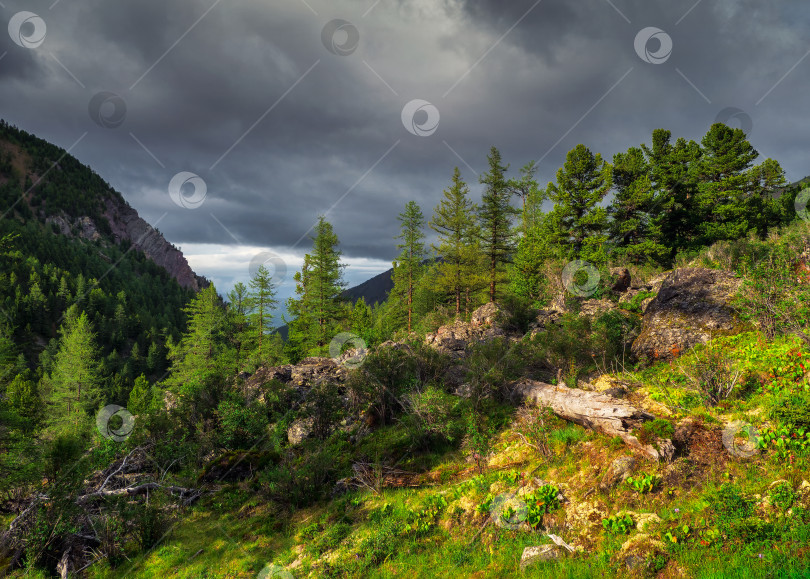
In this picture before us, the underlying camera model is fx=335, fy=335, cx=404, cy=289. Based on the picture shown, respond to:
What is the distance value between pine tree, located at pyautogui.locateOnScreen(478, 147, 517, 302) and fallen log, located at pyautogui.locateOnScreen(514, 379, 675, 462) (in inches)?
872

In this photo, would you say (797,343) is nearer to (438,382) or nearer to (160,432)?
(438,382)

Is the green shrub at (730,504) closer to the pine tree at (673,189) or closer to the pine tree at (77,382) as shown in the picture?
the pine tree at (673,189)

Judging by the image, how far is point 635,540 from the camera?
4.09 meters

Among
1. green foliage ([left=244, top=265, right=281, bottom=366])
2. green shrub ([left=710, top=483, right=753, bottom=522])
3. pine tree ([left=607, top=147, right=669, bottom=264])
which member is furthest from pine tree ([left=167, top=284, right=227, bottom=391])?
pine tree ([left=607, top=147, right=669, bottom=264])

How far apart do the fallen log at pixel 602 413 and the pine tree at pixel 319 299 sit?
23377mm

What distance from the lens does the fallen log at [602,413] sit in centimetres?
544

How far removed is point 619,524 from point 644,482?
2.79 feet

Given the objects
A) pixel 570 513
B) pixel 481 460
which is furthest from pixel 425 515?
pixel 570 513

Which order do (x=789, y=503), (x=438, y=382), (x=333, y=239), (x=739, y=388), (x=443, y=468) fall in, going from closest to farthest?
(x=789, y=503) → (x=739, y=388) → (x=443, y=468) → (x=438, y=382) → (x=333, y=239)

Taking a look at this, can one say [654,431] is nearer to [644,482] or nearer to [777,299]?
[644,482]

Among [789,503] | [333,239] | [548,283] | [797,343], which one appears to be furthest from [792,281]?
[333,239]

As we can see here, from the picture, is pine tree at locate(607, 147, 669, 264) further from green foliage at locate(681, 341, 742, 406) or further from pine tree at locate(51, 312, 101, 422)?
pine tree at locate(51, 312, 101, 422)

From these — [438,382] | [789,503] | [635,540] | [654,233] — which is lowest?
[635,540]

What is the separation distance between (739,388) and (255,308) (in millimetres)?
33668
